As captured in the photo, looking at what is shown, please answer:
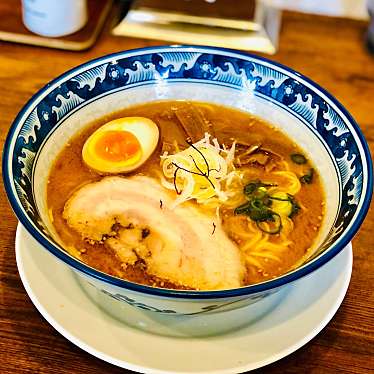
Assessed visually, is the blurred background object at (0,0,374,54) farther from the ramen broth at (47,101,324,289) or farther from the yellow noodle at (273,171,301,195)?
the yellow noodle at (273,171,301,195)

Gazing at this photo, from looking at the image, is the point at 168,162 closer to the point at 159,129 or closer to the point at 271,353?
the point at 159,129

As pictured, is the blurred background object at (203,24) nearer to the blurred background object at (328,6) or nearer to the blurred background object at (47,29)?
the blurred background object at (47,29)

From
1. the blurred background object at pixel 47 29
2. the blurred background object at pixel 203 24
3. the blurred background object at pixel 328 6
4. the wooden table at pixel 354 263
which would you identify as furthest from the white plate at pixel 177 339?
the blurred background object at pixel 328 6

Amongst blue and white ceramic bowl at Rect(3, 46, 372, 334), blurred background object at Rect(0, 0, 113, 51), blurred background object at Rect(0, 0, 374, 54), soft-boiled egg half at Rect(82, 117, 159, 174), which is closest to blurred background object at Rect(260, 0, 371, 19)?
blurred background object at Rect(0, 0, 374, 54)

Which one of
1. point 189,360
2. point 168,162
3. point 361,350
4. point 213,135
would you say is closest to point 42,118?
point 168,162

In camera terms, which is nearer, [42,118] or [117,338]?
[117,338]

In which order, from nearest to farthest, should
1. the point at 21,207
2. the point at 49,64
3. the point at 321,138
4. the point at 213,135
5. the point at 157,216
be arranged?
the point at 21,207, the point at 157,216, the point at 321,138, the point at 213,135, the point at 49,64
